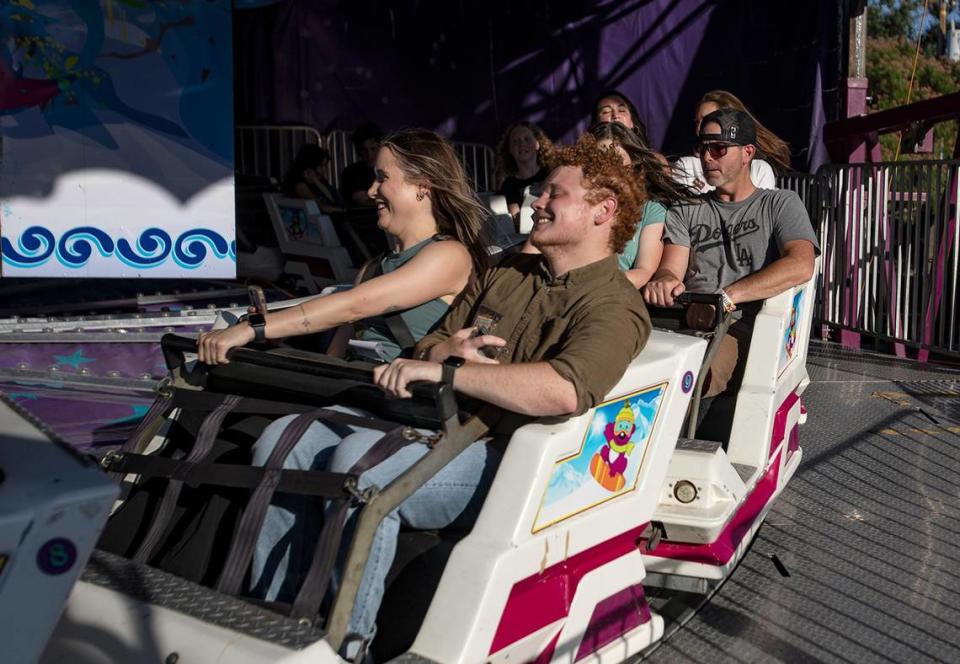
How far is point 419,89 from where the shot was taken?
1130 cm

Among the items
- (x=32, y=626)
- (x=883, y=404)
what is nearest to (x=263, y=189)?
(x=883, y=404)

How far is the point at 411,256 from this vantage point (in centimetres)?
316

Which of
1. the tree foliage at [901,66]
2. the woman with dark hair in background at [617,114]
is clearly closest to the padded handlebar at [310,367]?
the woman with dark hair in background at [617,114]

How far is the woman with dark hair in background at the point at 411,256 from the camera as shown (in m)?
3.06

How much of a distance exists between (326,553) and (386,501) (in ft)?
0.50

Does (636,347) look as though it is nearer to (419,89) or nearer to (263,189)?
(263,189)

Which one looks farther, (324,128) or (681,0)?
(324,128)

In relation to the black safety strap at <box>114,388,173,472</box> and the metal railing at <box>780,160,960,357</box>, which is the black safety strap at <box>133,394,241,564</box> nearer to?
the black safety strap at <box>114,388,173,472</box>

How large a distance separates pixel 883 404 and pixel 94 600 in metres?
4.02

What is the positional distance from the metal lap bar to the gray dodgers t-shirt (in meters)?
1.67

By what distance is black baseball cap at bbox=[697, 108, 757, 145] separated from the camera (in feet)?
12.6

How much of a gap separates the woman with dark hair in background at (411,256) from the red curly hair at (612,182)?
41cm

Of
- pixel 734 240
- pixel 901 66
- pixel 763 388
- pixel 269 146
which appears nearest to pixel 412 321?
pixel 763 388

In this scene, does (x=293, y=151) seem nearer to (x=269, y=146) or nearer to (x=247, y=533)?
(x=269, y=146)
